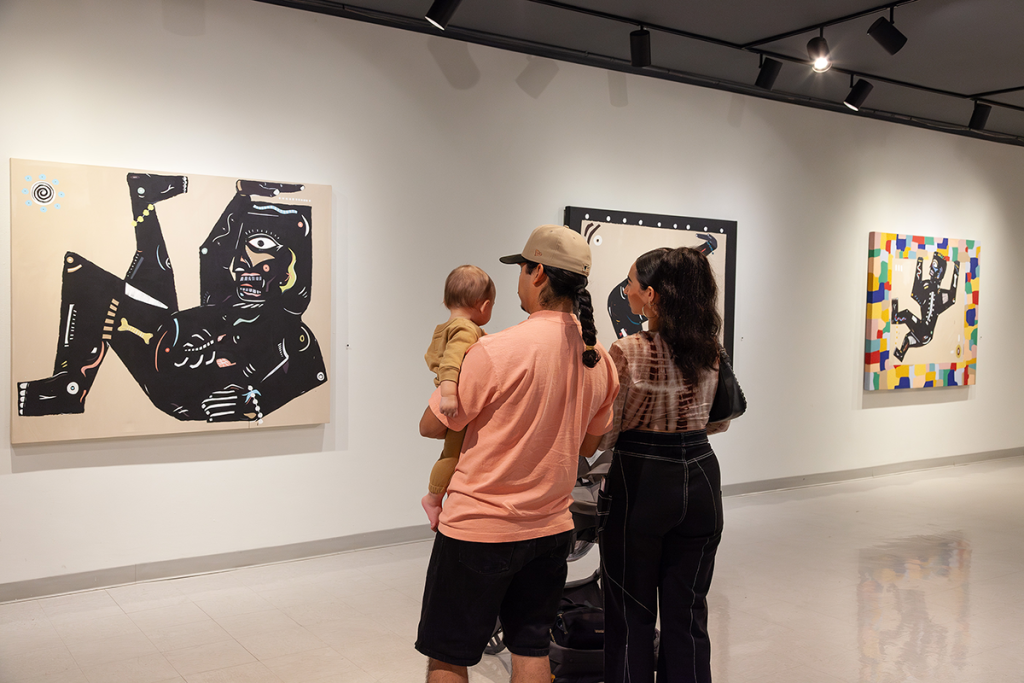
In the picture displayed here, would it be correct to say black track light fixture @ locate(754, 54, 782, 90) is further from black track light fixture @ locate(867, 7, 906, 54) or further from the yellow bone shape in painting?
the yellow bone shape in painting

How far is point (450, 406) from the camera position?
6.79 ft

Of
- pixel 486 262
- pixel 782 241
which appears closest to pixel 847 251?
→ pixel 782 241

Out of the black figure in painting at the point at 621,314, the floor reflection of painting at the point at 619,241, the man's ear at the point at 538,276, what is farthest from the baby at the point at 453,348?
the black figure in painting at the point at 621,314

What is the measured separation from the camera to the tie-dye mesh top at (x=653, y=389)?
2.40 meters

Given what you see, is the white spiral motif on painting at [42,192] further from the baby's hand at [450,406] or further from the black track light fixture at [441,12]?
the baby's hand at [450,406]

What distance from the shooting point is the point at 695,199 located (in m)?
6.23

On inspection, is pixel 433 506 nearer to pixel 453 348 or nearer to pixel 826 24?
pixel 453 348

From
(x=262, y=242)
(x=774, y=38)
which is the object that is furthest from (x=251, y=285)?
(x=774, y=38)

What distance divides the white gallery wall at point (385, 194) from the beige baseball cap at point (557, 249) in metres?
2.86

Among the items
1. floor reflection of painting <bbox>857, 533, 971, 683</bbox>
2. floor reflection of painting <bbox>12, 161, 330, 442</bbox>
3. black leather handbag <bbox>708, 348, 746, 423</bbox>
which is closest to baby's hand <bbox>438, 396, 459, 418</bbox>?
black leather handbag <bbox>708, 348, 746, 423</bbox>

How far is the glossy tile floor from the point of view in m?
3.29

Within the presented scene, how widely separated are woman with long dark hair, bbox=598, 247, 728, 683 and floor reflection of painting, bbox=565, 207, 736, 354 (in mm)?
3168

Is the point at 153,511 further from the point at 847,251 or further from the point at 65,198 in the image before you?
the point at 847,251

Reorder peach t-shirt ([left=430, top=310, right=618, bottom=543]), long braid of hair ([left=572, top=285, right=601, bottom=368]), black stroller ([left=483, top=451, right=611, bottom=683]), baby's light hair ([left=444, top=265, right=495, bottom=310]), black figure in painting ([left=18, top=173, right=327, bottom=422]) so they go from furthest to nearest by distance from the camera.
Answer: black figure in painting ([left=18, top=173, right=327, bottom=422])
black stroller ([left=483, top=451, right=611, bottom=683])
baby's light hair ([left=444, top=265, right=495, bottom=310])
long braid of hair ([left=572, top=285, right=601, bottom=368])
peach t-shirt ([left=430, top=310, right=618, bottom=543])
